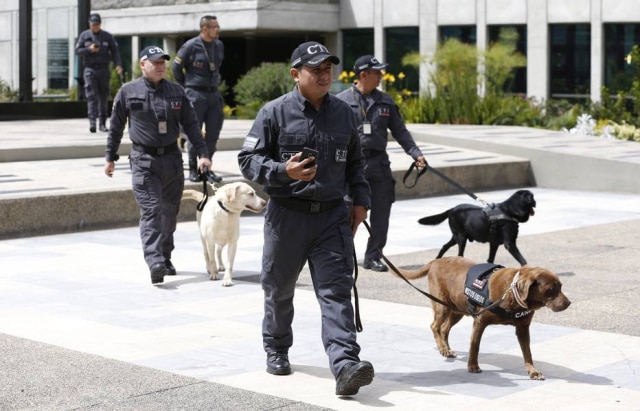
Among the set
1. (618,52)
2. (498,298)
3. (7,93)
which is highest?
(618,52)

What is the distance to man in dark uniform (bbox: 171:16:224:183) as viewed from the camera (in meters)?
14.8

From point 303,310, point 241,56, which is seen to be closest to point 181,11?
point 241,56

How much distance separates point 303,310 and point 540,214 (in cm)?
729

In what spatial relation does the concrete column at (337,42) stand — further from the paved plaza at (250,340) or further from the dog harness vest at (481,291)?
the dog harness vest at (481,291)

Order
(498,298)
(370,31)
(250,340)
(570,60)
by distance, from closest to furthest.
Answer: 1. (498,298)
2. (250,340)
3. (570,60)
4. (370,31)

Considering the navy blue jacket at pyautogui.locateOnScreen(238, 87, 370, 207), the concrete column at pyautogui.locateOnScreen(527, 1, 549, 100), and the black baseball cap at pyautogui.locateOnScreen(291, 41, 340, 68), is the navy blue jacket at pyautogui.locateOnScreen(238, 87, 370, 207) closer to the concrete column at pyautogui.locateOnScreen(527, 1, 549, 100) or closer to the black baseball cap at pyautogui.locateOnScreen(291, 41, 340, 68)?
the black baseball cap at pyautogui.locateOnScreen(291, 41, 340, 68)

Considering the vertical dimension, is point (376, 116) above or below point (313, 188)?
above

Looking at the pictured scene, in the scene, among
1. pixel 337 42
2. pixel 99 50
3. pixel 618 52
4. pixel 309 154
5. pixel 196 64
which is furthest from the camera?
pixel 337 42

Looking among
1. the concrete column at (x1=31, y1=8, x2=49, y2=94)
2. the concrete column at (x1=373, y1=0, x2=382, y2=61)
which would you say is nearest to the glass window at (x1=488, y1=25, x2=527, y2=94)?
the concrete column at (x1=373, y1=0, x2=382, y2=61)

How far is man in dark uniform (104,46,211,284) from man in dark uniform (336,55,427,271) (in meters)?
1.50

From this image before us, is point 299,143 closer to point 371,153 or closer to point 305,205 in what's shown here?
point 305,205

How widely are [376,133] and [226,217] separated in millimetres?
1715

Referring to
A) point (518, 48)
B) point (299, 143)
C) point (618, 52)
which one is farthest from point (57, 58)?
point (299, 143)

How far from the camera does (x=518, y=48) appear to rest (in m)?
33.9
